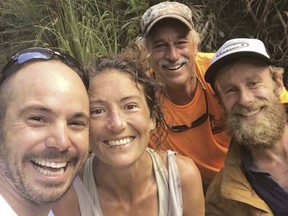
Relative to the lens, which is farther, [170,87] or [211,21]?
[211,21]

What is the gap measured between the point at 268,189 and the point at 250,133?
36 centimetres

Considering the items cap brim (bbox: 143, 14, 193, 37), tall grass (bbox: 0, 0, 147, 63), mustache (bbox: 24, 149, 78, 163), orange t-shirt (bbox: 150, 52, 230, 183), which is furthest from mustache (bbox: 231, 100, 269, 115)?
tall grass (bbox: 0, 0, 147, 63)

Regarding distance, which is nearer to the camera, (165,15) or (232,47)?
(232,47)

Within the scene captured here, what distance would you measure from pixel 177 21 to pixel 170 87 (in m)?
0.50

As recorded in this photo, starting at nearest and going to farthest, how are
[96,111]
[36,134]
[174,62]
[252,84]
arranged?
1. [36,134]
2. [96,111]
3. [252,84]
4. [174,62]

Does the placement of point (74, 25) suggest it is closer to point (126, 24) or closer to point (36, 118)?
point (126, 24)

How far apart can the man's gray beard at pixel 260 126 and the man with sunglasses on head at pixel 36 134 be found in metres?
1.26

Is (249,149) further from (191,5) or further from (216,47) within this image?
(191,5)

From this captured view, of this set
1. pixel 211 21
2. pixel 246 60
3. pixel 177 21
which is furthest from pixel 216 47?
pixel 246 60

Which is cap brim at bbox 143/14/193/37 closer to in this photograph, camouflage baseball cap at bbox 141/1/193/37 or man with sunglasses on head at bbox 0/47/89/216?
camouflage baseball cap at bbox 141/1/193/37

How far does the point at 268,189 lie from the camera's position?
280cm

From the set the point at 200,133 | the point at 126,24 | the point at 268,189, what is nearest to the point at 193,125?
the point at 200,133

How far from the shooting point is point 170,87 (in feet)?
11.8

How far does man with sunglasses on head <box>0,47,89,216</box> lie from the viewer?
1870mm
